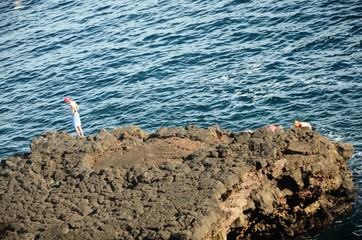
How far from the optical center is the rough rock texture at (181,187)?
62.8 feet

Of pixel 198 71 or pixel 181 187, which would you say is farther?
pixel 198 71

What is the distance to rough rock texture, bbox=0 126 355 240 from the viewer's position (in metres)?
19.1

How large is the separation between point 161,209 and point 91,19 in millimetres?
36997

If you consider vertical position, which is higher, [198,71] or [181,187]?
[181,187]

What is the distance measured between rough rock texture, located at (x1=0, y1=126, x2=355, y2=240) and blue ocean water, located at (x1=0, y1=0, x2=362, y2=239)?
6.30ft

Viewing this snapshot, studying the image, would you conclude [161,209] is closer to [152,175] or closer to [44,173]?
[152,175]

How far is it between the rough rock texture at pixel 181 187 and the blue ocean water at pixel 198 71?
6.30 feet

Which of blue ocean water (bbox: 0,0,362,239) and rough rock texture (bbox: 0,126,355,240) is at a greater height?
rough rock texture (bbox: 0,126,355,240)

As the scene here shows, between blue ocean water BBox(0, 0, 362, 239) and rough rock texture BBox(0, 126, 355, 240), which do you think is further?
blue ocean water BBox(0, 0, 362, 239)

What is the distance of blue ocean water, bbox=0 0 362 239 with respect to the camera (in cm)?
3128

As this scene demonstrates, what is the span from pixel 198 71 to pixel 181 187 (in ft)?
60.1

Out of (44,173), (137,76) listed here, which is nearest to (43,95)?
(137,76)

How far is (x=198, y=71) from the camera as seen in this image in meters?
37.4

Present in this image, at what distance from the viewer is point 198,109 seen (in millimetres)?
33094
